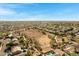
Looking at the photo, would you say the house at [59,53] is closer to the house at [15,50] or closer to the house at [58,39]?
the house at [58,39]

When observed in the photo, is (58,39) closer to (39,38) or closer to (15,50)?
(39,38)

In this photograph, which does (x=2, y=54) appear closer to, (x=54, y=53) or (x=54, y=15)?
(x=54, y=53)

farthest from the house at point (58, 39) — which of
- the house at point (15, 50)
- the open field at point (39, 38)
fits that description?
the house at point (15, 50)

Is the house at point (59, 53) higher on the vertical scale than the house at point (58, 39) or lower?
lower

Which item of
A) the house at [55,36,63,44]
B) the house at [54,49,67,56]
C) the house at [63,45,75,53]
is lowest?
the house at [54,49,67,56]

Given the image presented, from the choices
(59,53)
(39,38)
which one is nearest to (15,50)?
(39,38)

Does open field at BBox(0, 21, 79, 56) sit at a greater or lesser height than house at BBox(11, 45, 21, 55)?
greater

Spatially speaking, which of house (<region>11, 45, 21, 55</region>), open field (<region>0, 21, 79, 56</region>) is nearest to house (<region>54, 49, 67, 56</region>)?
open field (<region>0, 21, 79, 56</region>)

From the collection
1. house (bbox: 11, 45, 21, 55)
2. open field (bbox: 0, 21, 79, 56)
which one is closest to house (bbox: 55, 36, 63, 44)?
open field (bbox: 0, 21, 79, 56)

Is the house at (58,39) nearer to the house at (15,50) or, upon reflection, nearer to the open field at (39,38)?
the open field at (39,38)

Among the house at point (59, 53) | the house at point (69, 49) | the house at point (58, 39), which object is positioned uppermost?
the house at point (58, 39)

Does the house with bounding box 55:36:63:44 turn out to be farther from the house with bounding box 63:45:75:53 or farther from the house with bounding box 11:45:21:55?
the house with bounding box 11:45:21:55

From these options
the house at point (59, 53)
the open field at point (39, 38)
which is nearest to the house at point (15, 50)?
the open field at point (39, 38)

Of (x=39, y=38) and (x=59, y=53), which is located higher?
(x=39, y=38)
